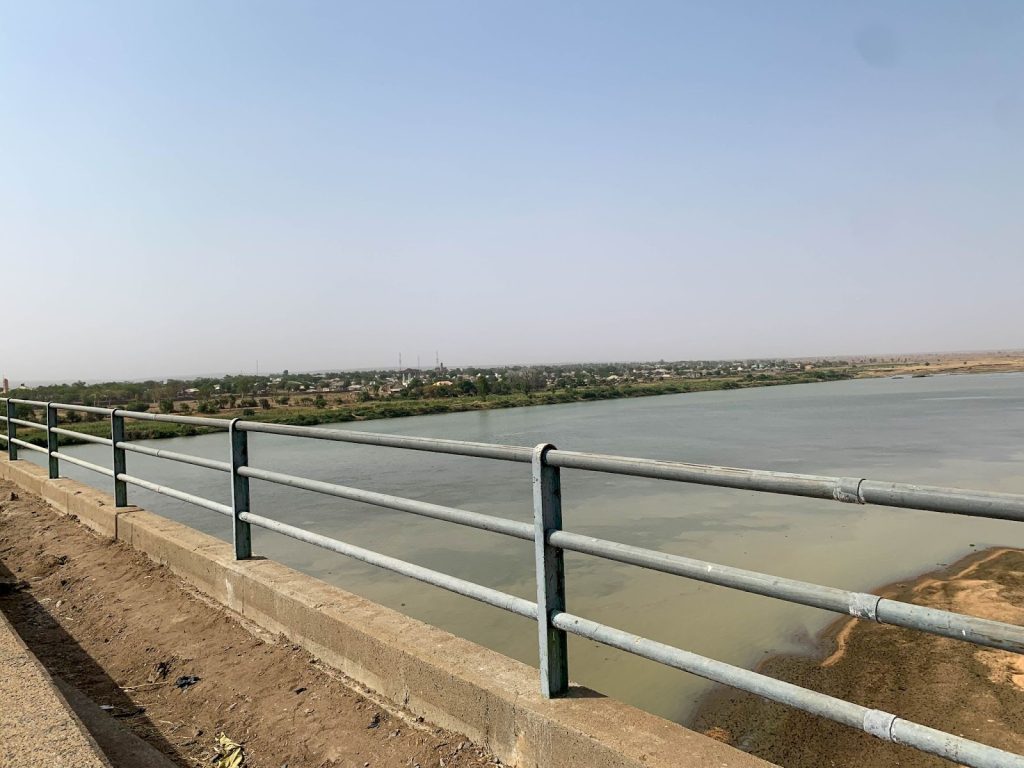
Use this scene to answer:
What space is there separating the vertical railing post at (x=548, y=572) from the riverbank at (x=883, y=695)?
5004 millimetres

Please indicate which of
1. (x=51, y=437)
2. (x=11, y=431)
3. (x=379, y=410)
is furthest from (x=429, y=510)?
(x=379, y=410)

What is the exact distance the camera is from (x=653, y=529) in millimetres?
17047

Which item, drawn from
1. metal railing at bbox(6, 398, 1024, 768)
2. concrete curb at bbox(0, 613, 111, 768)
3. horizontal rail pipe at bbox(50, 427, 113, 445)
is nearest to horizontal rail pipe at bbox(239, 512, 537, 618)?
metal railing at bbox(6, 398, 1024, 768)

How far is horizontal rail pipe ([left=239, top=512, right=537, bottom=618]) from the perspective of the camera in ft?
8.60

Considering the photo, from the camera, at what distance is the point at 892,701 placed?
24.7 ft

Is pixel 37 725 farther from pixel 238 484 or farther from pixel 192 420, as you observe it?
pixel 192 420

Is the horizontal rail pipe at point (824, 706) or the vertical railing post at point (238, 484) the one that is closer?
the horizontal rail pipe at point (824, 706)

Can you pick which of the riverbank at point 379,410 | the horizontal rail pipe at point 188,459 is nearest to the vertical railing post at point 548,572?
the horizontal rail pipe at point 188,459

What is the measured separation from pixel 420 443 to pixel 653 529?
14.8 meters

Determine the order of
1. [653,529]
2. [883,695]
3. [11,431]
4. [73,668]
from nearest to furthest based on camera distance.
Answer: [73,668] < [883,695] < [11,431] < [653,529]

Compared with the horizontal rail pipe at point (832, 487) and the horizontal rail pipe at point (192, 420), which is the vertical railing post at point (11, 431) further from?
the horizontal rail pipe at point (832, 487)

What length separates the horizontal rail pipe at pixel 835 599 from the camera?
1499 millimetres

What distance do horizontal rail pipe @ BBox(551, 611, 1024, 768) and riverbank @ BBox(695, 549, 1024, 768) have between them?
5.21m

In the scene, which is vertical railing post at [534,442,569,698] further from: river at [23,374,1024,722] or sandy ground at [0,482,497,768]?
river at [23,374,1024,722]
